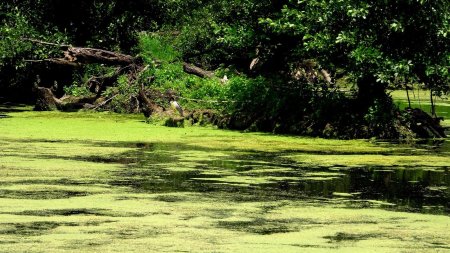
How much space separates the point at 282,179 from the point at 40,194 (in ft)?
8.55

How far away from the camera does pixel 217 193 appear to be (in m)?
8.84

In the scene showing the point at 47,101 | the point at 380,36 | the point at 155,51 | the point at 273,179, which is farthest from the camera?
the point at 47,101

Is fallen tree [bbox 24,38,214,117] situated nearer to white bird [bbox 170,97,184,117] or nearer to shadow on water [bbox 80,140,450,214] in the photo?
white bird [bbox 170,97,184,117]

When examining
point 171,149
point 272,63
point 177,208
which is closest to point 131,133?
point 171,149

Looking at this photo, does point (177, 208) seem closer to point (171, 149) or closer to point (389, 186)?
point (389, 186)

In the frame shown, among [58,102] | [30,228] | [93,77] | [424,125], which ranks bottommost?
[30,228]

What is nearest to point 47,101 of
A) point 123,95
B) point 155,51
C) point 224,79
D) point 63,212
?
point 123,95

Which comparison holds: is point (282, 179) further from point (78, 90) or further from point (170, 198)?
point (78, 90)

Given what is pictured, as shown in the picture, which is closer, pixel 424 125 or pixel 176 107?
pixel 424 125

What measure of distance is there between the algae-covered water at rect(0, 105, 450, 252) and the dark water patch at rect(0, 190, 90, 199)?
1cm

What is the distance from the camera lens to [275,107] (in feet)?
52.1

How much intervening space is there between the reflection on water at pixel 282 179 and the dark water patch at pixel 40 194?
26.3 inches

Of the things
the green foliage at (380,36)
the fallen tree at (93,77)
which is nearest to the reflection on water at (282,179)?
the green foliage at (380,36)

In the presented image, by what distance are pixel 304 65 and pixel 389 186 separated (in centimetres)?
1042
